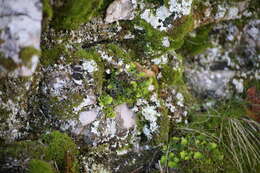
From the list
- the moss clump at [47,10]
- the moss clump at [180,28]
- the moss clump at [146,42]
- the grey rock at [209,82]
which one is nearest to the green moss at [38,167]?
the moss clump at [47,10]

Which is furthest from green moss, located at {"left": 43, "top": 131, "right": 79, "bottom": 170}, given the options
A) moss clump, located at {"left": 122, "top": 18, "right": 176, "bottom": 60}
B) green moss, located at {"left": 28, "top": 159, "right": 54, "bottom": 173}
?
moss clump, located at {"left": 122, "top": 18, "right": 176, "bottom": 60}

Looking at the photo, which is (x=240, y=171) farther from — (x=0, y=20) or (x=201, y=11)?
(x=0, y=20)

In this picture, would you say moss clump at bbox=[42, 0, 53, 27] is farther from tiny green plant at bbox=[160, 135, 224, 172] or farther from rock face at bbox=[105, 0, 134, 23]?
tiny green plant at bbox=[160, 135, 224, 172]

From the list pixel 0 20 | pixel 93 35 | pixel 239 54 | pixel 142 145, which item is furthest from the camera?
pixel 239 54

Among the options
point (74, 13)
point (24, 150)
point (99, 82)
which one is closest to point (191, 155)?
point (99, 82)

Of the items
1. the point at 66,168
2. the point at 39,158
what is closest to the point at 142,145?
the point at 66,168
